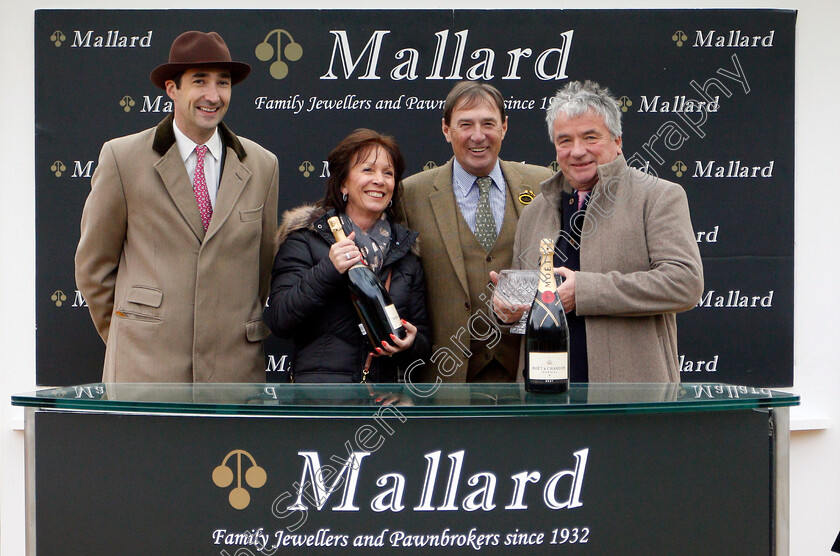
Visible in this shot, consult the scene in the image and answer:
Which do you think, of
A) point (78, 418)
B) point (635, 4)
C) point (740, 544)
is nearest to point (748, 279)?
point (635, 4)

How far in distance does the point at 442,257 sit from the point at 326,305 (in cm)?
55

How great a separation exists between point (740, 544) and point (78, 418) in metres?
1.50

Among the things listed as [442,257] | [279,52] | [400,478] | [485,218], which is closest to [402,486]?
[400,478]

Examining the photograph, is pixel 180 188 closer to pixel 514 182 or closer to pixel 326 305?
pixel 326 305

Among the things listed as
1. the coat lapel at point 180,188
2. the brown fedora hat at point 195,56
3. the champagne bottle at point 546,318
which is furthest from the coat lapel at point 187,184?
the champagne bottle at point 546,318

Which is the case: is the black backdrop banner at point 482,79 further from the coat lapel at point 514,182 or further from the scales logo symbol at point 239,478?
the scales logo symbol at point 239,478

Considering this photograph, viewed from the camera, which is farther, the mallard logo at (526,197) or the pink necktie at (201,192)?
the mallard logo at (526,197)

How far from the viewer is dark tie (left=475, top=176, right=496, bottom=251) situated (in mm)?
2916

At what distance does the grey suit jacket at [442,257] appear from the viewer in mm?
2883

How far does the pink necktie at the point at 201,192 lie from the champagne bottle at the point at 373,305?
1.69ft

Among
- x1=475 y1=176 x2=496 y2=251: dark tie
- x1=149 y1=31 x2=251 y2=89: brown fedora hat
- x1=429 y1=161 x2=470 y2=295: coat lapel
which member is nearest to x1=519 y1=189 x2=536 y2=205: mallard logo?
x1=475 y1=176 x2=496 y2=251: dark tie

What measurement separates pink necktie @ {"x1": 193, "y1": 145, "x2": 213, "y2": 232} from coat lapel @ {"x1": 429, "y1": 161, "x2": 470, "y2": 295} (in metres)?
0.84

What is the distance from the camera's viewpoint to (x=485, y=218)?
2947mm

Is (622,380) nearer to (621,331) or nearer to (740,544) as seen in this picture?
(621,331)
